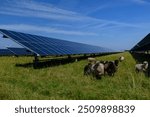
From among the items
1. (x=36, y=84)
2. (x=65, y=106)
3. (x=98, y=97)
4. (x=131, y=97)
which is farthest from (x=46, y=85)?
(x=65, y=106)

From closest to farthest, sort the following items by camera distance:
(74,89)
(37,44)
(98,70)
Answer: (74,89), (98,70), (37,44)

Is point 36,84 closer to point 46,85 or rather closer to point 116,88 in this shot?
point 46,85

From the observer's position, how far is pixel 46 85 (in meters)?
8.91

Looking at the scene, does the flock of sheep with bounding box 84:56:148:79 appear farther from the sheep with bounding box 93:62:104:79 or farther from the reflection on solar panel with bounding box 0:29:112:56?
the reflection on solar panel with bounding box 0:29:112:56

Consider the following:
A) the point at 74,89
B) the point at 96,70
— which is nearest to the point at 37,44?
the point at 96,70

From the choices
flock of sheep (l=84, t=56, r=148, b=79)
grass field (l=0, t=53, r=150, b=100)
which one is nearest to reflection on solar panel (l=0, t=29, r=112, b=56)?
flock of sheep (l=84, t=56, r=148, b=79)

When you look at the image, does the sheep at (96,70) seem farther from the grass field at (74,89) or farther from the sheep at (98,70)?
the grass field at (74,89)

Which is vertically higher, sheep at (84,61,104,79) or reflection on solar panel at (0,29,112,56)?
reflection on solar panel at (0,29,112,56)

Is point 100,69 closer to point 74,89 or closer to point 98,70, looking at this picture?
point 98,70

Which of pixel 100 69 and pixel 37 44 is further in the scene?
pixel 37 44

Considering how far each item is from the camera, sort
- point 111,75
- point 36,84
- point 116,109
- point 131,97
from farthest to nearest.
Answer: point 111,75
point 36,84
point 131,97
point 116,109

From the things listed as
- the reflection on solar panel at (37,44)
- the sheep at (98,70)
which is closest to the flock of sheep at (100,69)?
the sheep at (98,70)

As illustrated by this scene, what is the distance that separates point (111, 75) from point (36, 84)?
300 cm

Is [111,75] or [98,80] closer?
[98,80]
